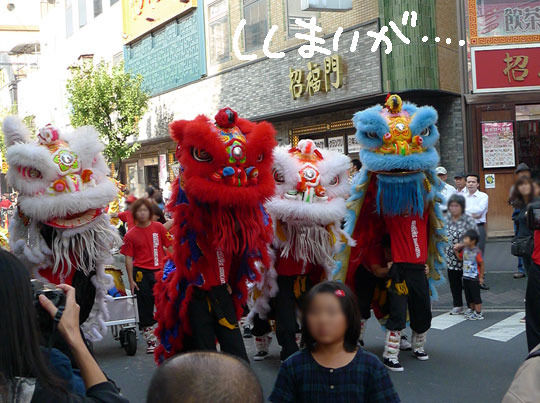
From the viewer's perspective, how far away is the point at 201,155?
4.48 m

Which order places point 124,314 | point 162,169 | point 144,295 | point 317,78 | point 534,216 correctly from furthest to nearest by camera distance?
point 162,169 < point 317,78 < point 144,295 < point 124,314 < point 534,216

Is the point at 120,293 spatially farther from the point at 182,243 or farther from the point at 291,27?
the point at 291,27

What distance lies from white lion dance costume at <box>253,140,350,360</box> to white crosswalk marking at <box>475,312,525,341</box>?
7.35ft

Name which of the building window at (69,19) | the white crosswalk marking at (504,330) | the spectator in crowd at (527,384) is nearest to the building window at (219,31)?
the white crosswalk marking at (504,330)

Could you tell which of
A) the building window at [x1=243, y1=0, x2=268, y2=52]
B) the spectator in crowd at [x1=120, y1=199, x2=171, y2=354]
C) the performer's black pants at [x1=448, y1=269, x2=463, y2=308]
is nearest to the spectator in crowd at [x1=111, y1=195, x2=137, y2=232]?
the spectator in crowd at [x1=120, y1=199, x2=171, y2=354]

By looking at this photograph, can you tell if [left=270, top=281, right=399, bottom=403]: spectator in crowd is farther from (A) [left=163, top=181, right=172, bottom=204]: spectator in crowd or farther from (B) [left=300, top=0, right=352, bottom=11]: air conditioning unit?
(B) [left=300, top=0, right=352, bottom=11]: air conditioning unit

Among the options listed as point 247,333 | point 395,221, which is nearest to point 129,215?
point 247,333

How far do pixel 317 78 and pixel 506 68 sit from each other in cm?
393

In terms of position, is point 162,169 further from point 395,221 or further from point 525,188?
point 525,188

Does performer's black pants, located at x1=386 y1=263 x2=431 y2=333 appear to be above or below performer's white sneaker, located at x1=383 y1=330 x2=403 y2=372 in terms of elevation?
above

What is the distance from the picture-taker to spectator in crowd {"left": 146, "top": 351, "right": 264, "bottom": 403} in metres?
1.47

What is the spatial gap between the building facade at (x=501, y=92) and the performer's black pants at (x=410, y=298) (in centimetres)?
826

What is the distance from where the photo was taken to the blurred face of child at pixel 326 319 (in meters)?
2.90

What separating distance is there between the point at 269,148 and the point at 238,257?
807mm
